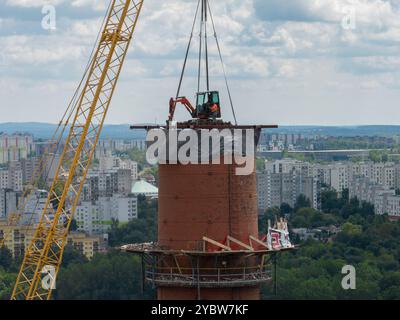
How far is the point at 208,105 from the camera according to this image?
802 inches

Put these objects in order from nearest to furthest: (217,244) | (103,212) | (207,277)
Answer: (217,244)
(207,277)
(103,212)

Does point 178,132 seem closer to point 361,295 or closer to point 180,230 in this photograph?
point 180,230

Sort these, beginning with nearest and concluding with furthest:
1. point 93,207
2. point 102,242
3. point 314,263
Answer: point 314,263 → point 102,242 → point 93,207

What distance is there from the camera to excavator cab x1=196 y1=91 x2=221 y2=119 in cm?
2038

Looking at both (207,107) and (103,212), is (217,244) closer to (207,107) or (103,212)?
(207,107)

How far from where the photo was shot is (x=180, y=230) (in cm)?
2011

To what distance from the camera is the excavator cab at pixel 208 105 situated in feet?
66.8

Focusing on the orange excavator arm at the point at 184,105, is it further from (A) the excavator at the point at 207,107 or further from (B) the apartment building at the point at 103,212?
(B) the apartment building at the point at 103,212

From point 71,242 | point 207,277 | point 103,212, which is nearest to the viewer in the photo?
point 207,277

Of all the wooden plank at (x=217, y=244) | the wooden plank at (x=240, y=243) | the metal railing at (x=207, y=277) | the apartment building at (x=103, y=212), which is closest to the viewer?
the wooden plank at (x=217, y=244)

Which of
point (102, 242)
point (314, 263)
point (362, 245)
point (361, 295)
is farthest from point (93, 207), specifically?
point (361, 295)

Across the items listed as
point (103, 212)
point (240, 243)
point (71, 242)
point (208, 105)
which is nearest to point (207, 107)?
point (208, 105)

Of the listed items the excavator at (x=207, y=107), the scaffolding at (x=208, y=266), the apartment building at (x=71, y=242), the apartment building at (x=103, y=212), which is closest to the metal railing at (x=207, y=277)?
the scaffolding at (x=208, y=266)
